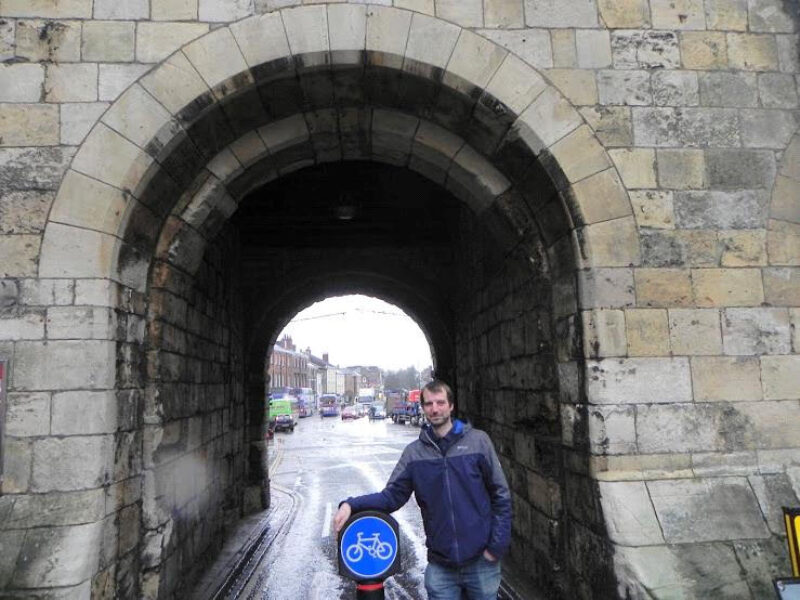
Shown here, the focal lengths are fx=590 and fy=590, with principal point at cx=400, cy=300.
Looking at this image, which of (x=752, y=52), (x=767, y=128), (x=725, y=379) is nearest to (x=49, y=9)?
(x=752, y=52)

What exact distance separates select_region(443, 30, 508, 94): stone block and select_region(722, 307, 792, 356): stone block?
2.22 metres

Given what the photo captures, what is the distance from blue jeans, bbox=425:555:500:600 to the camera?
2.81 meters

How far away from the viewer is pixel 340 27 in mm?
3867

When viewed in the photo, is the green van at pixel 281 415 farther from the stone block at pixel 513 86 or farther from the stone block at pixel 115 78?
the stone block at pixel 513 86

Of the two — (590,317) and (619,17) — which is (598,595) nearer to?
(590,317)

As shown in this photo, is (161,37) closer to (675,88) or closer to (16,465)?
(16,465)

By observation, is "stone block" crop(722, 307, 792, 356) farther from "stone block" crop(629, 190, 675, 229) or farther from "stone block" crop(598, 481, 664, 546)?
"stone block" crop(598, 481, 664, 546)

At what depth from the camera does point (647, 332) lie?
3.75 meters

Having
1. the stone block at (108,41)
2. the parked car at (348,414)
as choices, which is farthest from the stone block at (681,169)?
the parked car at (348,414)

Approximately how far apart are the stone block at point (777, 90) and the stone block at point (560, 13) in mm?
1243

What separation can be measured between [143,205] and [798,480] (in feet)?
14.7

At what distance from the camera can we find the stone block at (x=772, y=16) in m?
4.15

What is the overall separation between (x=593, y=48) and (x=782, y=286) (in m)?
2.03

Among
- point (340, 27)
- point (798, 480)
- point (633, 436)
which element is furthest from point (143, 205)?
point (798, 480)
